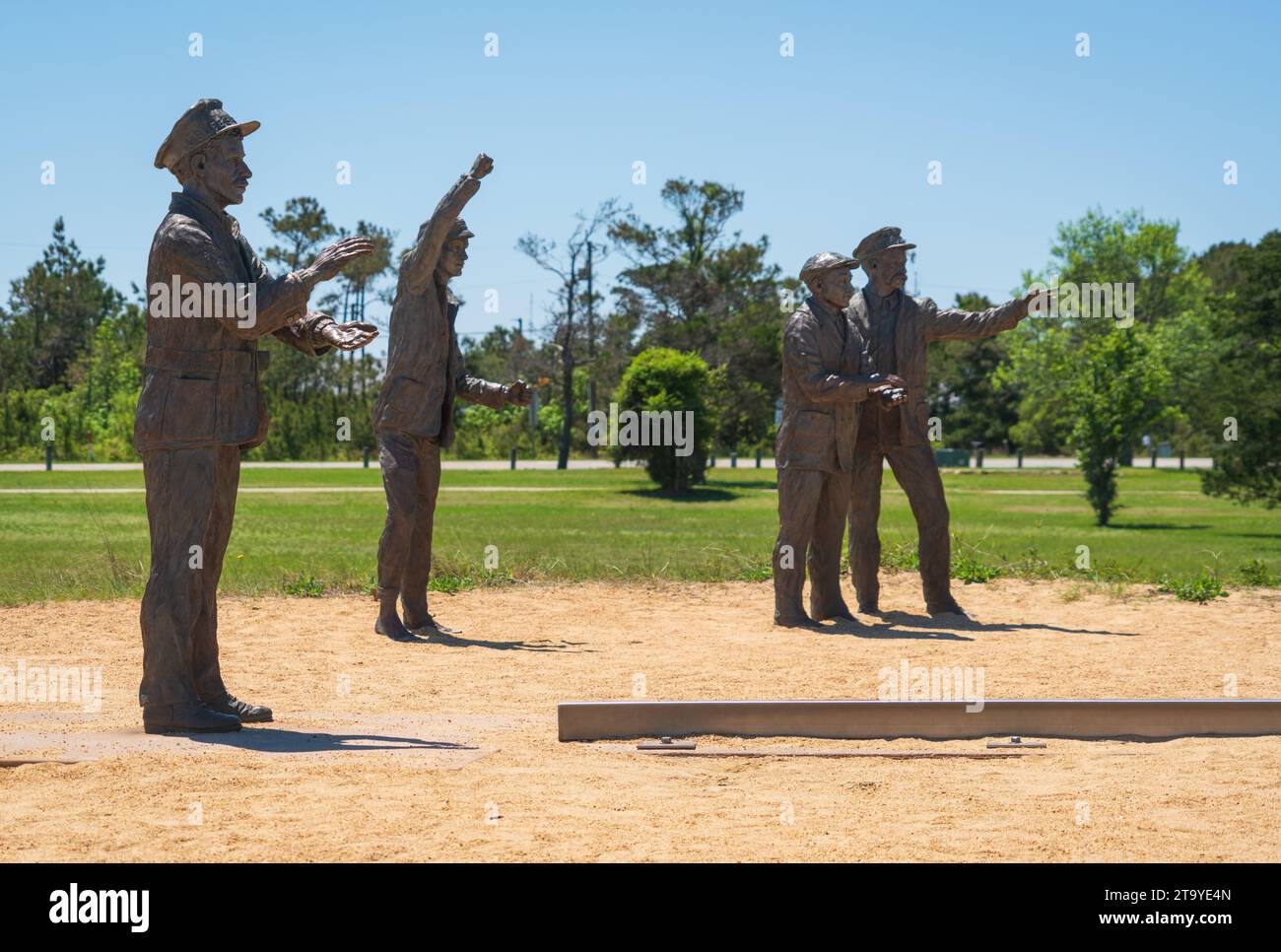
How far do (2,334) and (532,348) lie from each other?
23.8 m

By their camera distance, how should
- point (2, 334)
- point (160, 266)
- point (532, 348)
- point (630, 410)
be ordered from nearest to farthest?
point (160, 266), point (630, 410), point (532, 348), point (2, 334)

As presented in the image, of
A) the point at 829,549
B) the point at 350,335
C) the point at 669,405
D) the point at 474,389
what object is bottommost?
the point at 829,549

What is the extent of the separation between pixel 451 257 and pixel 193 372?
389cm

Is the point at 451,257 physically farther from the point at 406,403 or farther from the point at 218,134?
the point at 218,134

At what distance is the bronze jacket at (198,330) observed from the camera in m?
6.79

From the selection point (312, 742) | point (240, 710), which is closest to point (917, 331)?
point (240, 710)

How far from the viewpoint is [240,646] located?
9961 mm

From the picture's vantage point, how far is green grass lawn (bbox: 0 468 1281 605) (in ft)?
46.2

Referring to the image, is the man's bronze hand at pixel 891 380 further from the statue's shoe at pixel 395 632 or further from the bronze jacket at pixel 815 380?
the statue's shoe at pixel 395 632

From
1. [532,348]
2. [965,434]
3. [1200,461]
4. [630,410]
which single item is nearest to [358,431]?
[532,348]

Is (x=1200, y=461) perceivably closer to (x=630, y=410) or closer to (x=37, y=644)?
(x=630, y=410)

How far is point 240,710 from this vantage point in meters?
7.28

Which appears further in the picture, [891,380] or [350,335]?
[891,380]

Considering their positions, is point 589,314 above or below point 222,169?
above
